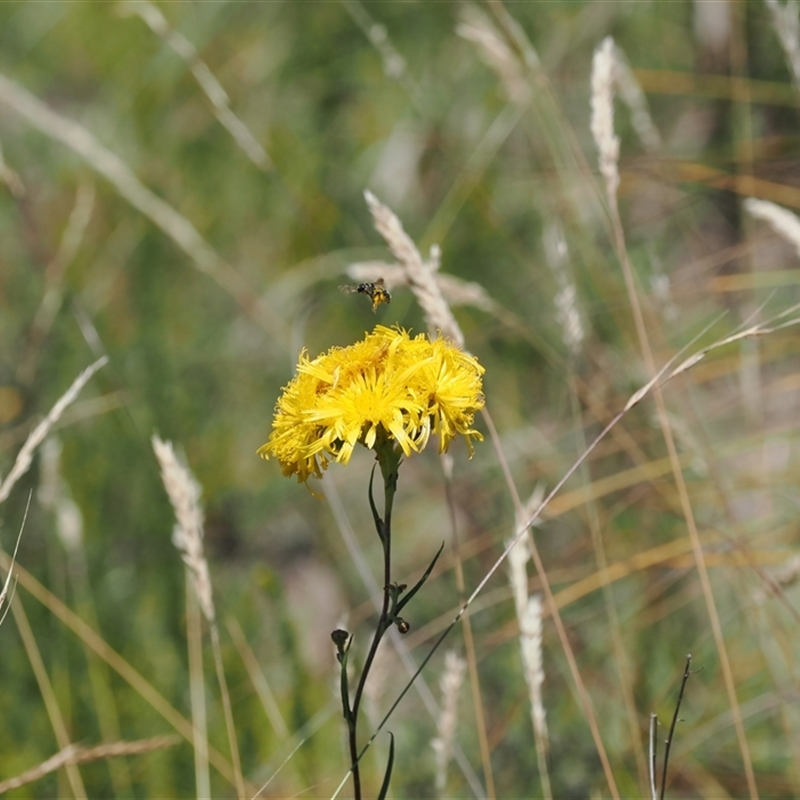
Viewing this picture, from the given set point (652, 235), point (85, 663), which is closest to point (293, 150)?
point (652, 235)

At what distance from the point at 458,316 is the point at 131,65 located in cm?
155

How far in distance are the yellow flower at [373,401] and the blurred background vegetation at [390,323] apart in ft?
1.63

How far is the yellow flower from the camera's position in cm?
98

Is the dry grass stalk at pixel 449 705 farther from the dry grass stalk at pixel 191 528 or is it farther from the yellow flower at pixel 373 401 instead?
the yellow flower at pixel 373 401

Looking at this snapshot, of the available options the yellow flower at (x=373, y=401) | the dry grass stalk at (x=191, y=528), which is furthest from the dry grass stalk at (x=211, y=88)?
the yellow flower at (x=373, y=401)

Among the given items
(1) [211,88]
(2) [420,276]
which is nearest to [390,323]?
(1) [211,88]

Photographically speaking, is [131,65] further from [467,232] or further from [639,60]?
[639,60]

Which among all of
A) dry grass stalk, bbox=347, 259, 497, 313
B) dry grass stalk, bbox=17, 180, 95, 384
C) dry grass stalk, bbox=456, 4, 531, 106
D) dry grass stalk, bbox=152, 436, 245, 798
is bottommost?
dry grass stalk, bbox=152, 436, 245, 798

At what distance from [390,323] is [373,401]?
1702mm

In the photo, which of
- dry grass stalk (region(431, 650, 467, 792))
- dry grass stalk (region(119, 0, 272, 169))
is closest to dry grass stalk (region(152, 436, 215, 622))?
dry grass stalk (region(431, 650, 467, 792))

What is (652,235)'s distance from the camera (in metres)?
3.13

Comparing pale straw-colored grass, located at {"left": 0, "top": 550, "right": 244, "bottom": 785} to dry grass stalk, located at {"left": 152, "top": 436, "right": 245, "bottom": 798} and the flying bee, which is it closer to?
dry grass stalk, located at {"left": 152, "top": 436, "right": 245, "bottom": 798}

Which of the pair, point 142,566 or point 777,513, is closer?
point 777,513

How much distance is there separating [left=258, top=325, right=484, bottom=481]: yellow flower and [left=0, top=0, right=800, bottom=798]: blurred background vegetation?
50 centimetres
